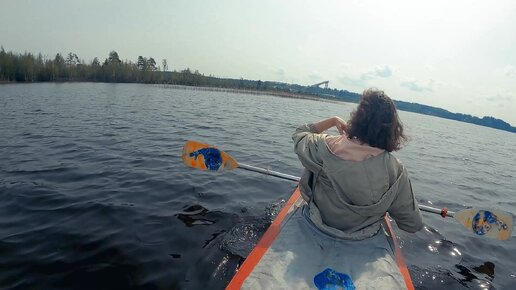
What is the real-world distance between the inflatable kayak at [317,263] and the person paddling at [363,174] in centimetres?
20

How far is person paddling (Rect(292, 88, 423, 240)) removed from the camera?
352 cm

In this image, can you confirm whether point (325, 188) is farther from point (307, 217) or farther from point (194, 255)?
point (194, 255)

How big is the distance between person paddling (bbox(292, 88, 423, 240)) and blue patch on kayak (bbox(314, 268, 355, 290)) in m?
0.70

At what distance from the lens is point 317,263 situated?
3.45 metres

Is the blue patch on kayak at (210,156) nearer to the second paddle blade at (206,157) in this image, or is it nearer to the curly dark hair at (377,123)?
the second paddle blade at (206,157)

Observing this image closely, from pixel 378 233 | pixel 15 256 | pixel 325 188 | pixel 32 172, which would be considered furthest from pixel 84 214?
pixel 378 233

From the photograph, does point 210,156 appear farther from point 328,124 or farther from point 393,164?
point 393,164

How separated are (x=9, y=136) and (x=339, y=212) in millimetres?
13554

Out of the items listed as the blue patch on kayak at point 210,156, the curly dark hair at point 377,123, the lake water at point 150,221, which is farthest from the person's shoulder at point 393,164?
the blue patch on kayak at point 210,156

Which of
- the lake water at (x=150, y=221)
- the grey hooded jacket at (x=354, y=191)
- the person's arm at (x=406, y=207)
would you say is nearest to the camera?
the grey hooded jacket at (x=354, y=191)

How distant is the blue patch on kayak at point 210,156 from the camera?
664 centimetres

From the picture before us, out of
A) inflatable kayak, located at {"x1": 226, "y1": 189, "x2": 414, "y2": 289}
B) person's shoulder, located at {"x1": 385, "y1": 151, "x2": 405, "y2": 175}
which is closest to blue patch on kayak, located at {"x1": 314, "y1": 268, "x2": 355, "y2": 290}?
inflatable kayak, located at {"x1": 226, "y1": 189, "x2": 414, "y2": 289}

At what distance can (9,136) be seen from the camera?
12.0m

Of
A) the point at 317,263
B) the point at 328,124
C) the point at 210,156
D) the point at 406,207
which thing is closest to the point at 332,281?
the point at 317,263
